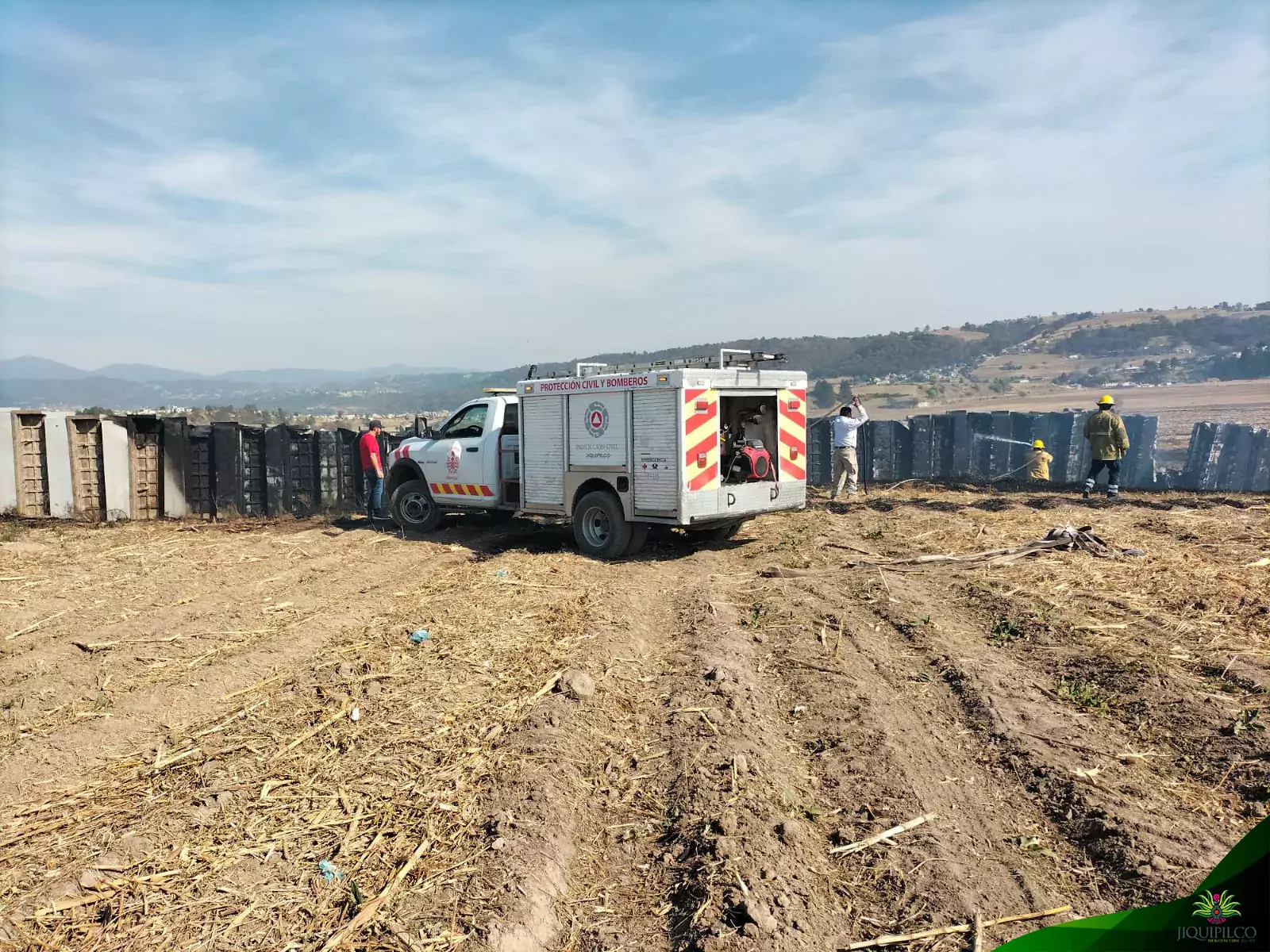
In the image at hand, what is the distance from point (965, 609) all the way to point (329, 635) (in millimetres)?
5715

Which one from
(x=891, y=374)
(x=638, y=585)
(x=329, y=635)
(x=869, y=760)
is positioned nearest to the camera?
(x=869, y=760)

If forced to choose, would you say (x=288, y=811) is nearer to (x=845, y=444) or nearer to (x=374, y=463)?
(x=374, y=463)

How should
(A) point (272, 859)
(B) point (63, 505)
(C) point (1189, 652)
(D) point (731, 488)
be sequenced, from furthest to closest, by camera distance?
(B) point (63, 505), (D) point (731, 488), (C) point (1189, 652), (A) point (272, 859)

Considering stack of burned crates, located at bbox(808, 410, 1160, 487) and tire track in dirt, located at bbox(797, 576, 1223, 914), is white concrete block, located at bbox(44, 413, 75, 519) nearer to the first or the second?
stack of burned crates, located at bbox(808, 410, 1160, 487)

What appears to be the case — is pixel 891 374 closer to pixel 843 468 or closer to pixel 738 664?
pixel 843 468

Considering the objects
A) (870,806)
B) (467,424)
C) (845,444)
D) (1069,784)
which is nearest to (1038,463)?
(845,444)

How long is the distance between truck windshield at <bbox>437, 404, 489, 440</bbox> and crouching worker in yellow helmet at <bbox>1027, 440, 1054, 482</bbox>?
11.2m

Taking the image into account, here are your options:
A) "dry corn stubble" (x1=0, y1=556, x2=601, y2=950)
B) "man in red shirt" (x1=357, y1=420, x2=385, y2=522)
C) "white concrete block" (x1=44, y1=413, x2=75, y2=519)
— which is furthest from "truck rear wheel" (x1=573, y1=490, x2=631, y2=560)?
"white concrete block" (x1=44, y1=413, x2=75, y2=519)

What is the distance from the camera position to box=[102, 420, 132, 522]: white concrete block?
15430 millimetres

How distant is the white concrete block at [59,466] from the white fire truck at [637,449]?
24.1 ft

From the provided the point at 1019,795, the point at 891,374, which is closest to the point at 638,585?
the point at 1019,795

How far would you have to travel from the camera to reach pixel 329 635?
7508 mm

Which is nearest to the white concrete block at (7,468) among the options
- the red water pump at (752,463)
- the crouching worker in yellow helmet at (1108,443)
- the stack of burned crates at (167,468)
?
the stack of burned crates at (167,468)

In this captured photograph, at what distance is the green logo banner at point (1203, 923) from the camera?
1220 millimetres
